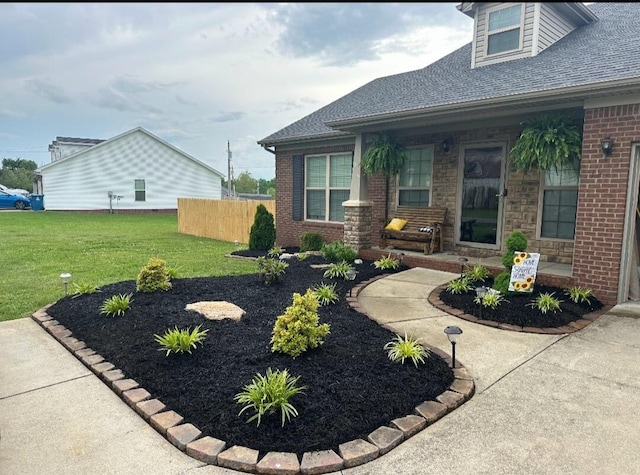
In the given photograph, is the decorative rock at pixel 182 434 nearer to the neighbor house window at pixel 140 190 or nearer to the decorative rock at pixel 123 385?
the decorative rock at pixel 123 385

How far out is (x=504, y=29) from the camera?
820cm

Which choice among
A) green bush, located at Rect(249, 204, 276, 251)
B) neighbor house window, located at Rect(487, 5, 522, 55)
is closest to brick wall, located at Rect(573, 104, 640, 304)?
neighbor house window, located at Rect(487, 5, 522, 55)

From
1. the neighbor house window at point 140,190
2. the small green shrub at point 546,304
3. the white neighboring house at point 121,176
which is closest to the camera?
the small green shrub at point 546,304

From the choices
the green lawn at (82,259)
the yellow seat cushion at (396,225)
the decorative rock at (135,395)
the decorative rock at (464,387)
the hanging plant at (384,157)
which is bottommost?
the green lawn at (82,259)

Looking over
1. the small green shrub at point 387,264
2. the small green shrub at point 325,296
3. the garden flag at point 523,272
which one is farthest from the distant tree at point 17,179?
the garden flag at point 523,272

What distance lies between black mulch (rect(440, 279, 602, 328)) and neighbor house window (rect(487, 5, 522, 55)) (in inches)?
211

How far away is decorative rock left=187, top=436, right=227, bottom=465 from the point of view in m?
2.16

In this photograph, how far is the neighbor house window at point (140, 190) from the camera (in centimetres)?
2528

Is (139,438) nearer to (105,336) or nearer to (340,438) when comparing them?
(340,438)

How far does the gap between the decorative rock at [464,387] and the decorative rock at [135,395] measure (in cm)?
209

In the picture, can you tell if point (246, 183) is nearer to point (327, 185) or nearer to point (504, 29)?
point (327, 185)

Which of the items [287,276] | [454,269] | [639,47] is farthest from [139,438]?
[639,47]

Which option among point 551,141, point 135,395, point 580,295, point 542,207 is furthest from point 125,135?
point 580,295

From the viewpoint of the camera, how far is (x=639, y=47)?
20.2 ft
